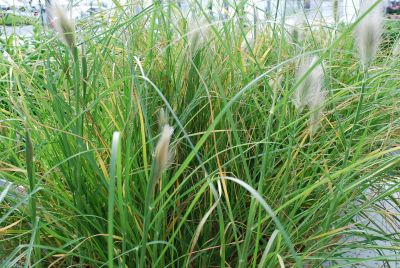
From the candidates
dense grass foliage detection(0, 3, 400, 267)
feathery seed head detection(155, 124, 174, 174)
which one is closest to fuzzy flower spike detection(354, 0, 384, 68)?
dense grass foliage detection(0, 3, 400, 267)

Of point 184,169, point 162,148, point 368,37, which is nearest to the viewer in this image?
point 162,148

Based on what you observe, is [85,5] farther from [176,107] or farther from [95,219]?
[95,219]

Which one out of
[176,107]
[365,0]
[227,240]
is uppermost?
[365,0]

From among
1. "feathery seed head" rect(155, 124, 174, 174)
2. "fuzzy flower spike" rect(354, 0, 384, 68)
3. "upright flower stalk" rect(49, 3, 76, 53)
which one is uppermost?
"upright flower stalk" rect(49, 3, 76, 53)

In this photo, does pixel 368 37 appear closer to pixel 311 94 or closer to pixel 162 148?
pixel 311 94

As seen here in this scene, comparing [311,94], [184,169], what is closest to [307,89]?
[311,94]

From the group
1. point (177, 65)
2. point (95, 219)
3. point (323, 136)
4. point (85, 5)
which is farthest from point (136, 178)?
point (85, 5)

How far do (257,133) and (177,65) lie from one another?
0.69 feet

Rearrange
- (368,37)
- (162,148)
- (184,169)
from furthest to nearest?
1. (184,169)
2. (368,37)
3. (162,148)

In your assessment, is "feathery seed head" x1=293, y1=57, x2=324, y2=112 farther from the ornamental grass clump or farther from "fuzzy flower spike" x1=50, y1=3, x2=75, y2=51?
"fuzzy flower spike" x1=50, y1=3, x2=75, y2=51

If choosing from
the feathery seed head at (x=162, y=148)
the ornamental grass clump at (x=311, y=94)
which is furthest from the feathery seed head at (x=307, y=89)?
the feathery seed head at (x=162, y=148)

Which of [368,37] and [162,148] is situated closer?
[162,148]

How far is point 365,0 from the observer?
724 mm

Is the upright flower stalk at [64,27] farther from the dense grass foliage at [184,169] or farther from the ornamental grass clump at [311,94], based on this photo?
the ornamental grass clump at [311,94]
